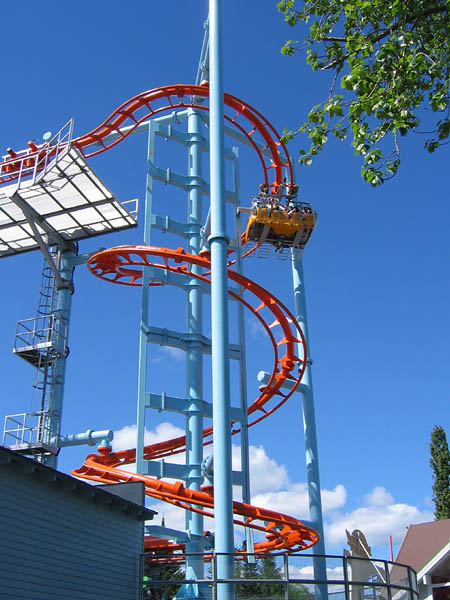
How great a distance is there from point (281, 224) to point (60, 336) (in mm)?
11703

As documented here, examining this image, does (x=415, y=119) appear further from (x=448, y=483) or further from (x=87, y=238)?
(x=448, y=483)

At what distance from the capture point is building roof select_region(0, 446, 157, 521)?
1062 cm

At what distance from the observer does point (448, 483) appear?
1475 inches

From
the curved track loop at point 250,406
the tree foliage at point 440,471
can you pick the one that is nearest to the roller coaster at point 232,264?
the curved track loop at point 250,406

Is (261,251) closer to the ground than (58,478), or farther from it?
farther from it

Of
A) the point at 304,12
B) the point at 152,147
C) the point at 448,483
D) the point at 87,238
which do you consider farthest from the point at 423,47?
the point at 448,483

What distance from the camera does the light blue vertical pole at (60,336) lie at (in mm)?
26062

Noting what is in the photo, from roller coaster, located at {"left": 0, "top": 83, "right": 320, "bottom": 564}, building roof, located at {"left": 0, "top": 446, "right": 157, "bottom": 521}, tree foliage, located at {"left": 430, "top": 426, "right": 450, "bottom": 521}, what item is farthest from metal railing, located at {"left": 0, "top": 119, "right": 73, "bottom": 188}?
tree foliage, located at {"left": 430, "top": 426, "right": 450, "bottom": 521}

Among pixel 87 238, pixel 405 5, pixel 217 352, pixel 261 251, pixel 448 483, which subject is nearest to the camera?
pixel 405 5

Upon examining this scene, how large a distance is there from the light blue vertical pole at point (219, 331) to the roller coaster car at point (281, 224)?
204 inches

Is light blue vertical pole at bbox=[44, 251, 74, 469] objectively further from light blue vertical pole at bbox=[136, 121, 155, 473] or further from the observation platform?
light blue vertical pole at bbox=[136, 121, 155, 473]

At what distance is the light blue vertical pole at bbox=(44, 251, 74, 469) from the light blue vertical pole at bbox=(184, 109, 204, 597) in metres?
6.08

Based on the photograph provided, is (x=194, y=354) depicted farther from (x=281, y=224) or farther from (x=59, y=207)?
(x=59, y=207)

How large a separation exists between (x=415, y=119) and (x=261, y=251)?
1106 centimetres
